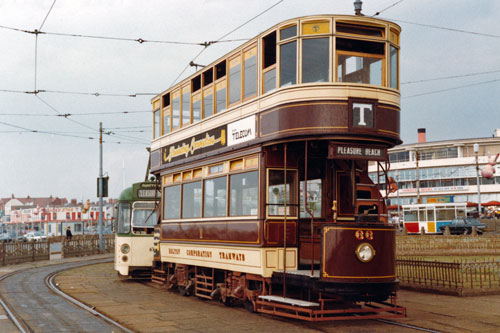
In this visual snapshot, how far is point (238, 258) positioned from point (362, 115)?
3798mm

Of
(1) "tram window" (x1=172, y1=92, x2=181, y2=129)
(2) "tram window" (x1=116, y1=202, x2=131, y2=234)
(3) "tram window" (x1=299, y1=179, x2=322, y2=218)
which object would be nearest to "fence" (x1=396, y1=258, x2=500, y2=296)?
(3) "tram window" (x1=299, y1=179, x2=322, y2=218)

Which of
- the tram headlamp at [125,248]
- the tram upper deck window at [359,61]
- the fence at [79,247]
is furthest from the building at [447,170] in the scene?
the tram upper deck window at [359,61]

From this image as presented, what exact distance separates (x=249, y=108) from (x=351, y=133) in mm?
2579

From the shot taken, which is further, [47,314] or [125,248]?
[125,248]

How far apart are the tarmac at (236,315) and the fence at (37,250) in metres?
15.3

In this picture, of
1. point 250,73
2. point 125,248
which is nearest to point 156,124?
point 125,248

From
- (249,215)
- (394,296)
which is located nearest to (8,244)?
(249,215)

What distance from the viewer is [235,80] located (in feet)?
43.9

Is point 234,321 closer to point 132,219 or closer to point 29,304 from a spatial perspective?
point 29,304

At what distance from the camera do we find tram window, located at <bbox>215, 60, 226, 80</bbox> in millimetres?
14038

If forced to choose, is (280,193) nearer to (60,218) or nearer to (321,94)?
(321,94)

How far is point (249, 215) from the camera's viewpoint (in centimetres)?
1233

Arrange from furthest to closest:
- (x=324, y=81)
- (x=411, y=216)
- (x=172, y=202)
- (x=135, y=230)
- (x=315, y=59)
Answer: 1. (x=411, y=216)
2. (x=135, y=230)
3. (x=172, y=202)
4. (x=315, y=59)
5. (x=324, y=81)

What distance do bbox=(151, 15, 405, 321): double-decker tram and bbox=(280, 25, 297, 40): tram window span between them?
0.02 metres
